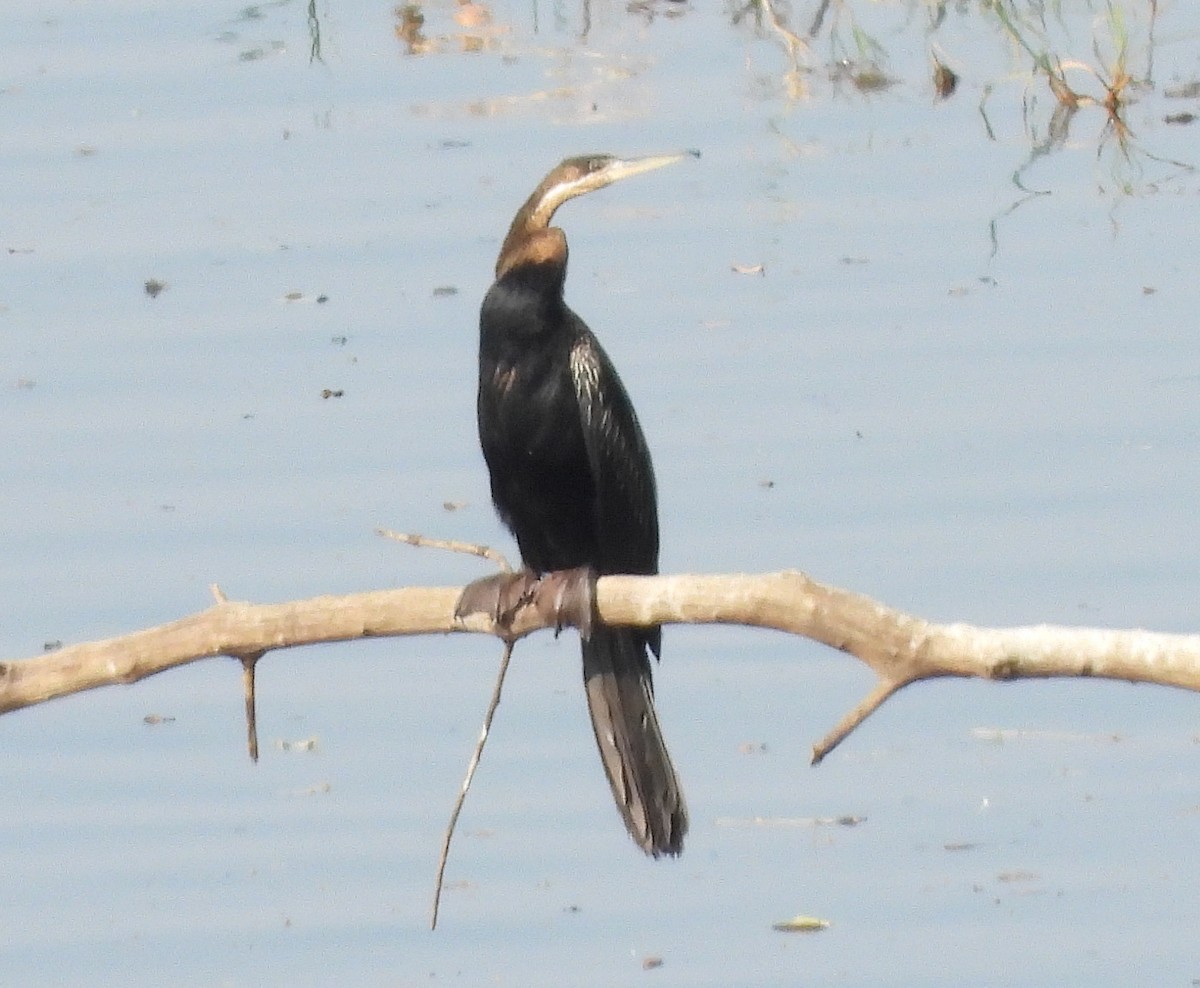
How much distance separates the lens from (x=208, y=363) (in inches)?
295

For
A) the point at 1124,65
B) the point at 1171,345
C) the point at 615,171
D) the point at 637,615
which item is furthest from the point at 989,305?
the point at 637,615

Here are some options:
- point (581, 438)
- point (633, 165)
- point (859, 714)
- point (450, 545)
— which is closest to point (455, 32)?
point (633, 165)

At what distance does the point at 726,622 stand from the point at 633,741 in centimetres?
98

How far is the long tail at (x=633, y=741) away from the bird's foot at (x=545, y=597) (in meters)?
0.19

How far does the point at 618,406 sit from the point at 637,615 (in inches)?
33.5

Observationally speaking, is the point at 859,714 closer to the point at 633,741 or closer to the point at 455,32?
the point at 633,741

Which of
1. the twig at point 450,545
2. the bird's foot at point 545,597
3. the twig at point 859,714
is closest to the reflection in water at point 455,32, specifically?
the bird's foot at point 545,597

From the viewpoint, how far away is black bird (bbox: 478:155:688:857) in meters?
4.69

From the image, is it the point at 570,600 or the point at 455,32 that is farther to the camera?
the point at 455,32

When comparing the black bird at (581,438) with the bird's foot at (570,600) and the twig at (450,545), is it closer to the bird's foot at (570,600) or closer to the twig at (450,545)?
the bird's foot at (570,600)

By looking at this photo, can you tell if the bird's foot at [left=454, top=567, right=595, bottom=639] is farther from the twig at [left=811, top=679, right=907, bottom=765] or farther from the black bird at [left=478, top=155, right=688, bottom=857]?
the twig at [left=811, top=679, right=907, bottom=765]

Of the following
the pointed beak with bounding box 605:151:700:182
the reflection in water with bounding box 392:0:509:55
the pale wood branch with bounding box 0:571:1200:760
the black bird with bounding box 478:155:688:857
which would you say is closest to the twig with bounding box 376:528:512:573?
the pale wood branch with bounding box 0:571:1200:760

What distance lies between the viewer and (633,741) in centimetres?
473

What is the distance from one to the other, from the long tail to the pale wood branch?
15.6 inches
